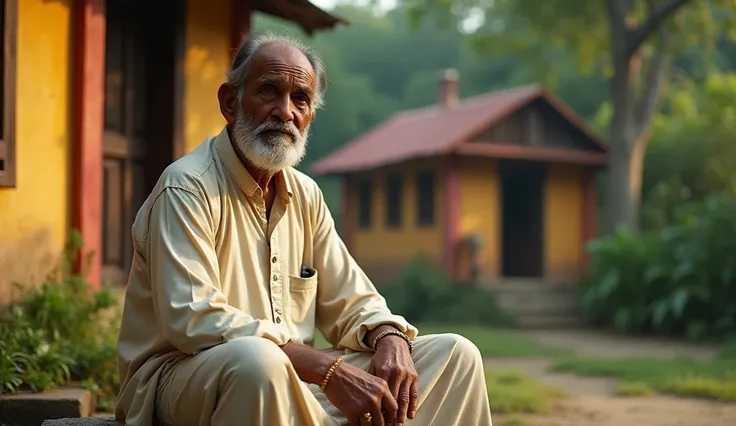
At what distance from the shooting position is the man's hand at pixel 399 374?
9.75ft

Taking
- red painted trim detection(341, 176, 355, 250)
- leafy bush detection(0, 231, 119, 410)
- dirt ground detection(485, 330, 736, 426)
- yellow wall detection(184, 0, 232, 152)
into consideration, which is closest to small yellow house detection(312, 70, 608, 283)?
red painted trim detection(341, 176, 355, 250)

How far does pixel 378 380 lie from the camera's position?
2869 mm

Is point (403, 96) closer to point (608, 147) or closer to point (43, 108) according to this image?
point (608, 147)

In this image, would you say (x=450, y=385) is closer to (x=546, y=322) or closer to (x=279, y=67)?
(x=279, y=67)

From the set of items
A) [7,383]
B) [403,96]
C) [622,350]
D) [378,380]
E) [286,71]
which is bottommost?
[622,350]

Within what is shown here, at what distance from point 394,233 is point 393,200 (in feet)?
2.55

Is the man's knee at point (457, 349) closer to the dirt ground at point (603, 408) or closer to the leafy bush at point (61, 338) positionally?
the leafy bush at point (61, 338)

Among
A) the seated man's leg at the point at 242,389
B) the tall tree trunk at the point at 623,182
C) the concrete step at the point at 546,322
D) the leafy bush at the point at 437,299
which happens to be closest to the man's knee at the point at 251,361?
the seated man's leg at the point at 242,389

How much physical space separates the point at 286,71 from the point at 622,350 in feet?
31.3

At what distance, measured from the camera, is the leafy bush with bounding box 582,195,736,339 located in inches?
518

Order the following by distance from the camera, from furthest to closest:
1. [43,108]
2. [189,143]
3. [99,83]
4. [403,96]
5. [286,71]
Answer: [403,96] < [189,143] < [99,83] < [43,108] < [286,71]

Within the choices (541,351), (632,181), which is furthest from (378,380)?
(632,181)

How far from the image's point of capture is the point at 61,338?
16.9 ft

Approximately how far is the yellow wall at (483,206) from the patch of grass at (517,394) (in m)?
9.53
